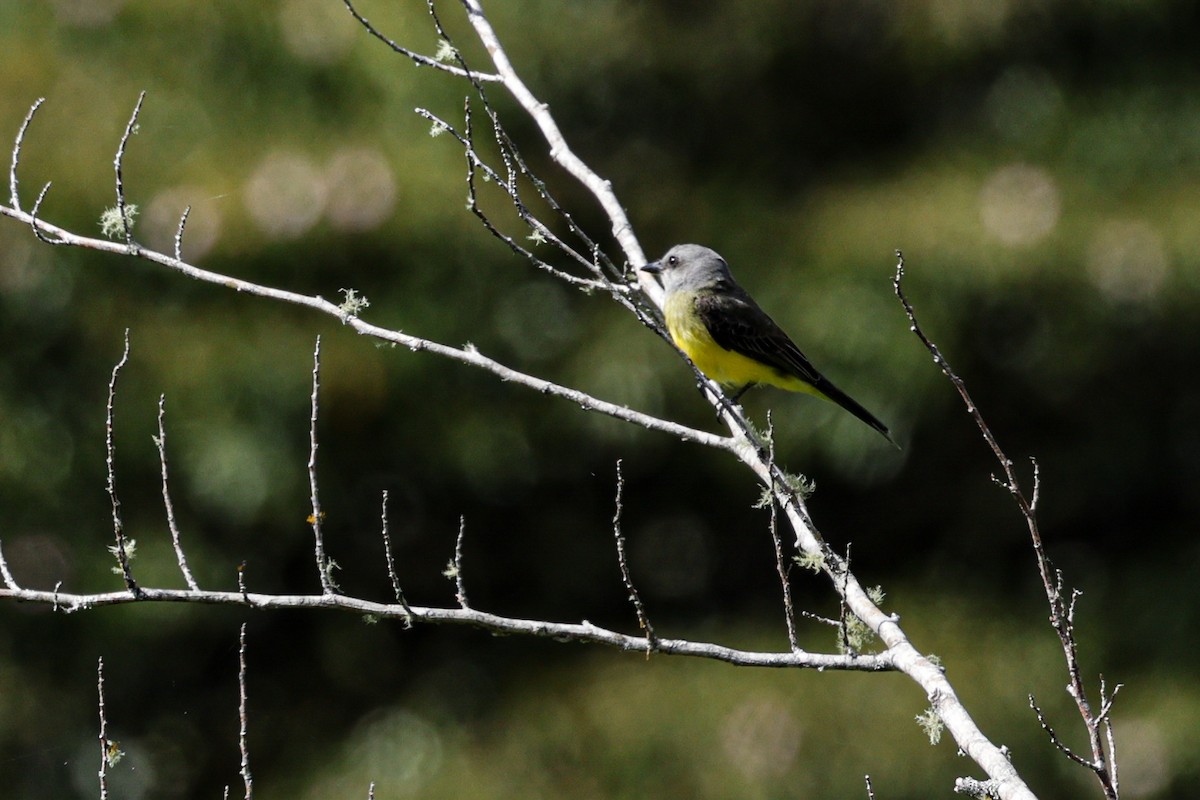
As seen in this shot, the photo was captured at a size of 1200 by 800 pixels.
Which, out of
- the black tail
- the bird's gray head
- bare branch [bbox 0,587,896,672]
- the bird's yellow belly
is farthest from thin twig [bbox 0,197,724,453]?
the bird's gray head

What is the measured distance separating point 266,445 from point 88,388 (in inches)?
43.6

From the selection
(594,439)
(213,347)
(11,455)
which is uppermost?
(594,439)

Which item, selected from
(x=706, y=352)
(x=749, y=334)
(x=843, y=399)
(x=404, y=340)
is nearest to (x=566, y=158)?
(x=404, y=340)

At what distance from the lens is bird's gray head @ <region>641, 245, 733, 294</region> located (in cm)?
632

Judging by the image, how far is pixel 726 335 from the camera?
236 inches

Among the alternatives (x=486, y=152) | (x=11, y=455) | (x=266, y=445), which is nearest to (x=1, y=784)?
(x=11, y=455)

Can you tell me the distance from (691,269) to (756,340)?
53cm

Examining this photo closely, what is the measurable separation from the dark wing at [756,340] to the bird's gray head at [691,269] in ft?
0.33

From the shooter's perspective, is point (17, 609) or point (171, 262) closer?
point (171, 262)

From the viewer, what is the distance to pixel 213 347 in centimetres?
791

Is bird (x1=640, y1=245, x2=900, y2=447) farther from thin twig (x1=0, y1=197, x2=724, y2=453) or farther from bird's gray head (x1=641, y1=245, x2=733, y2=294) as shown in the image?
thin twig (x1=0, y1=197, x2=724, y2=453)

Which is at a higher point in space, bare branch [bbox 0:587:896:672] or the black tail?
the black tail

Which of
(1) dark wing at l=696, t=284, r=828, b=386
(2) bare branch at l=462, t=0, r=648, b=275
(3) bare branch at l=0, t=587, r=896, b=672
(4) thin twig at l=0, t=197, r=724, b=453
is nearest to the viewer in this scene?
(3) bare branch at l=0, t=587, r=896, b=672

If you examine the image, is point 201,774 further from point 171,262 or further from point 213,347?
point 171,262
